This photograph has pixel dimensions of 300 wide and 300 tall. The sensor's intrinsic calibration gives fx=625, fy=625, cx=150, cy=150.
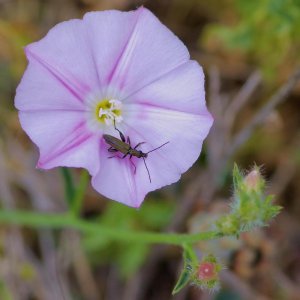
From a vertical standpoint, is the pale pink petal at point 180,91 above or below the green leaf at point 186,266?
above

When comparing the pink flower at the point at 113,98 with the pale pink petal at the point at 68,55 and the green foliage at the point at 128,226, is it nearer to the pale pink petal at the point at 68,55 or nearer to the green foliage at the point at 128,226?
the pale pink petal at the point at 68,55

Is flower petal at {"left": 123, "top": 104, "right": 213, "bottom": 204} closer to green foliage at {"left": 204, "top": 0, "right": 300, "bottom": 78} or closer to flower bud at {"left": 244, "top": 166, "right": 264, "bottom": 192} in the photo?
flower bud at {"left": 244, "top": 166, "right": 264, "bottom": 192}

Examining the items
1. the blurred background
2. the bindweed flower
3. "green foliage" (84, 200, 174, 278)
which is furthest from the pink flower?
"green foliage" (84, 200, 174, 278)

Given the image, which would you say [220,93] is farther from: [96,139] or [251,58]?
[96,139]

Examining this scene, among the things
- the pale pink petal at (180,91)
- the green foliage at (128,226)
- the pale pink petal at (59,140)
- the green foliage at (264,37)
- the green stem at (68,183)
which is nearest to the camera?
the pale pink petal at (59,140)

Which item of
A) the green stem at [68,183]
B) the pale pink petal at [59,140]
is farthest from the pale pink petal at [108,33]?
the green stem at [68,183]

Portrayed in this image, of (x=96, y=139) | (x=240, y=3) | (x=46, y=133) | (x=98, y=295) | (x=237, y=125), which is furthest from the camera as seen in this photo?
(x=237, y=125)

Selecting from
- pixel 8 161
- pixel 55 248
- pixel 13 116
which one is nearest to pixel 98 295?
pixel 55 248

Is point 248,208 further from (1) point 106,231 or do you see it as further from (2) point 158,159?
(1) point 106,231
